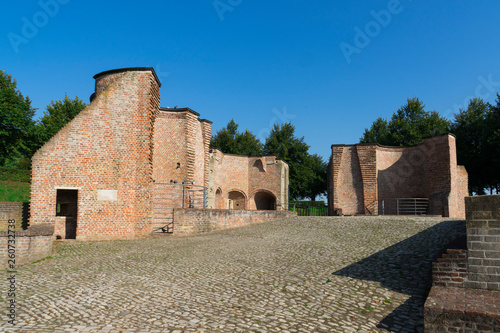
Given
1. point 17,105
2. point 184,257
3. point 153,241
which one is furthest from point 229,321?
point 17,105

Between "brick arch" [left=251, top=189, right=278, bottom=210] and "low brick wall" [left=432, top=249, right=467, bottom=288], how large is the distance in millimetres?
24309

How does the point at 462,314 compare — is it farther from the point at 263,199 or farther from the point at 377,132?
the point at 377,132

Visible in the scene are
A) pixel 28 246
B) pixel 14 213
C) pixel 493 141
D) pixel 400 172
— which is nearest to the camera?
pixel 28 246

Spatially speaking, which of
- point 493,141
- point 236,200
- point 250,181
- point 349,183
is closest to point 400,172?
point 349,183

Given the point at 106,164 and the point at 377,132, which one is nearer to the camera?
the point at 106,164

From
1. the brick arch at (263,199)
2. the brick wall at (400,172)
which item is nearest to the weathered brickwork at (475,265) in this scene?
the brick wall at (400,172)

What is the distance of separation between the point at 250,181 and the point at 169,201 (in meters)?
14.3

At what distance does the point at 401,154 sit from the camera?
72.9ft

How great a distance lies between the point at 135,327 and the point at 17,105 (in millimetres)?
32828

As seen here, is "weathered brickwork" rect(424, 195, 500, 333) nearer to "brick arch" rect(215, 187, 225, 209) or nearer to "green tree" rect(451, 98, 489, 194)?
"brick arch" rect(215, 187, 225, 209)

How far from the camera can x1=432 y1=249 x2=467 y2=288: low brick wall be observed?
528 cm

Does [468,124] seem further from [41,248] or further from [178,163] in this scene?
[41,248]

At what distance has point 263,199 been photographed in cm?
3241

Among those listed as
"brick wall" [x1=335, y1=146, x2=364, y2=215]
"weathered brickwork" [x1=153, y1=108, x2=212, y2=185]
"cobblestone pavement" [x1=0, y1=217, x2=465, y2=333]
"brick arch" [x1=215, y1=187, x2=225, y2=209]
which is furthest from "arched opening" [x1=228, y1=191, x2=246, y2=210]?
"cobblestone pavement" [x1=0, y1=217, x2=465, y2=333]
